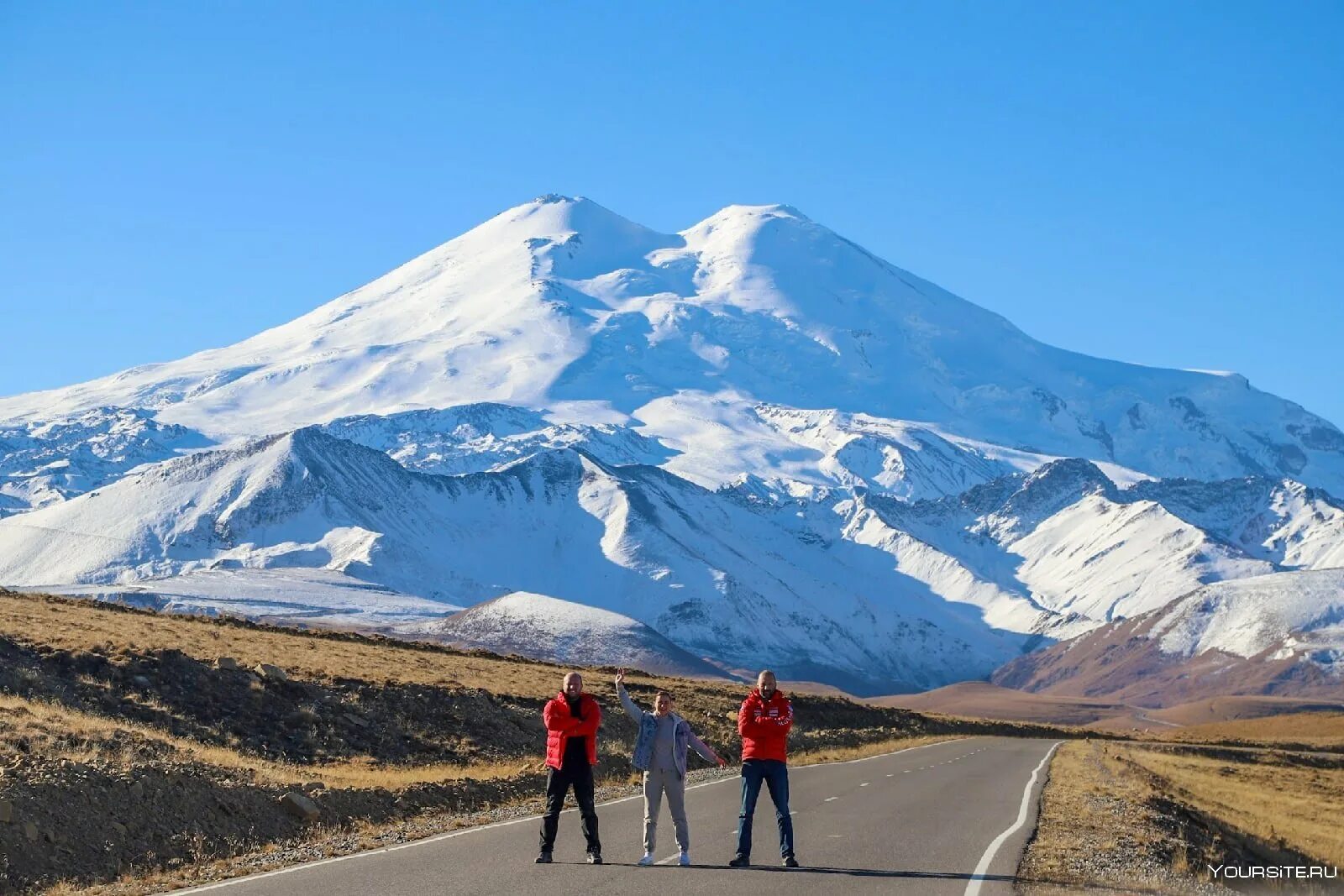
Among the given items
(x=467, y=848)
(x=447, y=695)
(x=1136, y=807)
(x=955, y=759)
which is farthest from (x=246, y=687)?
(x=955, y=759)

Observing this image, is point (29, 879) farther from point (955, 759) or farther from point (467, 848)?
point (955, 759)

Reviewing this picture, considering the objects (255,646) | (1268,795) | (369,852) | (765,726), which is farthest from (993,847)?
(255,646)

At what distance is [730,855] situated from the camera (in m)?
20.8

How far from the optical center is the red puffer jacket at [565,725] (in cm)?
2009

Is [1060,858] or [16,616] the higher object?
[16,616]

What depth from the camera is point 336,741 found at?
3319cm

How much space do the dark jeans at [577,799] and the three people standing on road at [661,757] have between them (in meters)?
0.01

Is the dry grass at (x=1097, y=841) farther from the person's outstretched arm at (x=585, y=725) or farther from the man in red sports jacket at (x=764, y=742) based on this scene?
the person's outstretched arm at (x=585, y=725)

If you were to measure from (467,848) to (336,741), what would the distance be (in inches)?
527

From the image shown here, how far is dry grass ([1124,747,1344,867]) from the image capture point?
3400 centimetres

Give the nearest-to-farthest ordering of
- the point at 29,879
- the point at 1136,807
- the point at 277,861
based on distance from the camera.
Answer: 1. the point at 29,879
2. the point at 277,861
3. the point at 1136,807

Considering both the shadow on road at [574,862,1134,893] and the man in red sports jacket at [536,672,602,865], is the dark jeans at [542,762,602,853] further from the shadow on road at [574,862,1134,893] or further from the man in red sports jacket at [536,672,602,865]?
the shadow on road at [574,862,1134,893]

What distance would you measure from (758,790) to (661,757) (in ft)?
4.13

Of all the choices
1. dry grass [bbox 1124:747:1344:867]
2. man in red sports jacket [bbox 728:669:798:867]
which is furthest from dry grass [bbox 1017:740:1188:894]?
man in red sports jacket [bbox 728:669:798:867]
